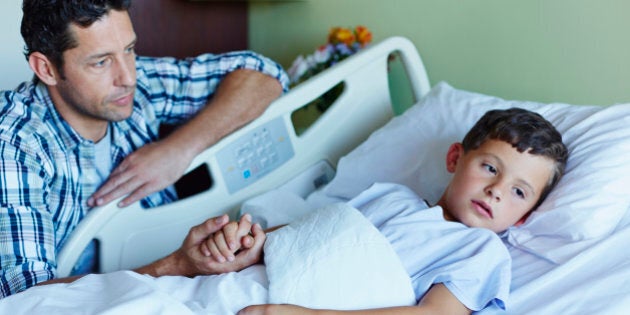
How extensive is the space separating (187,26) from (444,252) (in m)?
1.65

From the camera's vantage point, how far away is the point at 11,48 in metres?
2.01

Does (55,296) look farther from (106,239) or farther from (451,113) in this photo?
(451,113)

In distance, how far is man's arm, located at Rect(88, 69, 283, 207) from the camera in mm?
1582

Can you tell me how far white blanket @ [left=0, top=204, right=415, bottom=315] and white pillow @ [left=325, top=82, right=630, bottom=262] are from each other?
354 mm

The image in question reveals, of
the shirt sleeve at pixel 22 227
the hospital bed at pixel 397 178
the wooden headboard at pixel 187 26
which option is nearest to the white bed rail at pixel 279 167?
the hospital bed at pixel 397 178

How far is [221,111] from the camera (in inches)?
68.9

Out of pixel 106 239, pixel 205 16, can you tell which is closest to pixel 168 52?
pixel 205 16

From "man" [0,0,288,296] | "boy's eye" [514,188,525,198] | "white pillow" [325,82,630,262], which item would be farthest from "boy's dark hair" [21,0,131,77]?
"boy's eye" [514,188,525,198]

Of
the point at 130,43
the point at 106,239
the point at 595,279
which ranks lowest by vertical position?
the point at 595,279

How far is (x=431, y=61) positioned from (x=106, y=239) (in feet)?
3.80

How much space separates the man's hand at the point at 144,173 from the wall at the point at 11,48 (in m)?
0.63

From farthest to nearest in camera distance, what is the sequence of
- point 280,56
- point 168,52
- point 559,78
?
1. point 280,56
2. point 168,52
3. point 559,78

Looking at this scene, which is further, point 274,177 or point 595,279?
point 274,177

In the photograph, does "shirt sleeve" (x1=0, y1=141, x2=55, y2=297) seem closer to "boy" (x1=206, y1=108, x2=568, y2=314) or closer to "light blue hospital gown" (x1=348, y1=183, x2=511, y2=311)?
"boy" (x1=206, y1=108, x2=568, y2=314)
